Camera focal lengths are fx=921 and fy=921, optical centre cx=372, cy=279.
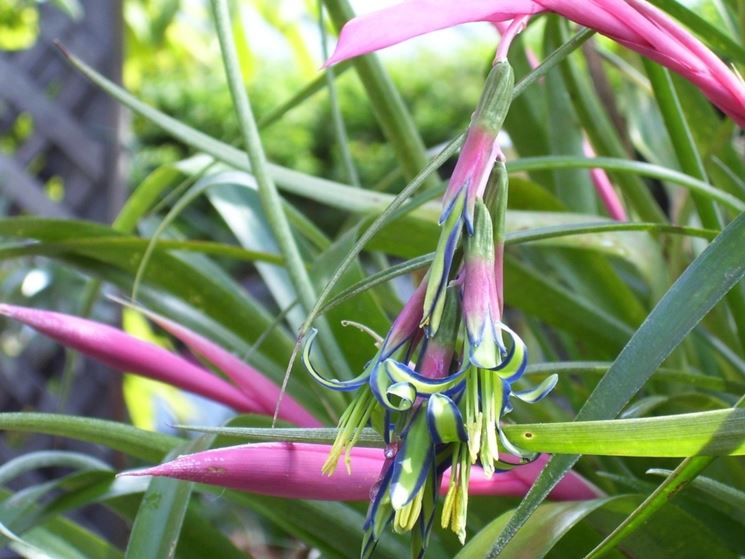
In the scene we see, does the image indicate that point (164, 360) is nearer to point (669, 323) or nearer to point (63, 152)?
point (669, 323)

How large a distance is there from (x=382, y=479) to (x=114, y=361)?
0.18 meters

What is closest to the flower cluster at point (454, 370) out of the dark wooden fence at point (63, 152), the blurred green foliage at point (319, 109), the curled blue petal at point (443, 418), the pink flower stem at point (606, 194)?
the curled blue petal at point (443, 418)

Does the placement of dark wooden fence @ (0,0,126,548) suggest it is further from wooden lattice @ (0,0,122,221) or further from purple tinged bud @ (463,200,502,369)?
purple tinged bud @ (463,200,502,369)

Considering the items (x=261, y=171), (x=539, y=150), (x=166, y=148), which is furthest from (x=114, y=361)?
(x=166, y=148)

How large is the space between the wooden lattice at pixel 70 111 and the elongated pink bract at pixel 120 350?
46.6 inches

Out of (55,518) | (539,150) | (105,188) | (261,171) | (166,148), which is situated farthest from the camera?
(166,148)

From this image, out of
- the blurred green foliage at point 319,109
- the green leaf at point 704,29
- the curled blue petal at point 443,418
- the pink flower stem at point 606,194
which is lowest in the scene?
the curled blue petal at point 443,418

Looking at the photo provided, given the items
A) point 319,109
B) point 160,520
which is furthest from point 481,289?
point 319,109

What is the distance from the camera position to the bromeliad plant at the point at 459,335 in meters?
0.20

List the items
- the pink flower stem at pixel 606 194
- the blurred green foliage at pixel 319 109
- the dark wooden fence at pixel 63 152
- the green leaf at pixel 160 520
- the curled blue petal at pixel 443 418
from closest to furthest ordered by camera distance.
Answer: the curled blue petal at pixel 443 418 < the green leaf at pixel 160 520 < the pink flower stem at pixel 606 194 < the dark wooden fence at pixel 63 152 < the blurred green foliage at pixel 319 109

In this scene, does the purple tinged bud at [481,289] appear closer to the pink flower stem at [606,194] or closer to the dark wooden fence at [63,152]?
the pink flower stem at [606,194]

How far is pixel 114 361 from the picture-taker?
354 mm

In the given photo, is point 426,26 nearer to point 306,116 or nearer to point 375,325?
point 375,325

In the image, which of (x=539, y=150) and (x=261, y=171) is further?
(x=539, y=150)
